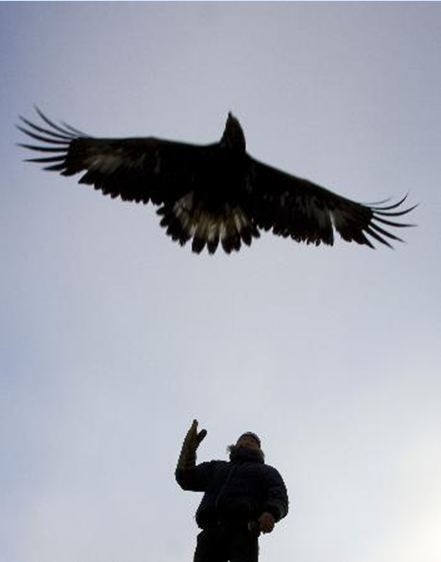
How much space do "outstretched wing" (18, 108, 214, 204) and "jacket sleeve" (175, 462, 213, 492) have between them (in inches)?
145

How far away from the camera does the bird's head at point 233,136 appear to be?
7.19 metres

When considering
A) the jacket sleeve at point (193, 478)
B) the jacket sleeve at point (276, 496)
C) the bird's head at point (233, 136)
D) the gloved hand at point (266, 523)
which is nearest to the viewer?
the gloved hand at point (266, 523)

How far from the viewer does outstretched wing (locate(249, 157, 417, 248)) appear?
8.15 meters

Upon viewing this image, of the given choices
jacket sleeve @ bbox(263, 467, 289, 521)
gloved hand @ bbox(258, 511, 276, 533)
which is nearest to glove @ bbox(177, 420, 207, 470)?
jacket sleeve @ bbox(263, 467, 289, 521)

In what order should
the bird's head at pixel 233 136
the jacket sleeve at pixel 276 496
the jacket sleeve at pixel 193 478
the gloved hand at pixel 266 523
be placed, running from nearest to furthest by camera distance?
the gloved hand at pixel 266 523 < the jacket sleeve at pixel 276 496 < the jacket sleeve at pixel 193 478 < the bird's head at pixel 233 136

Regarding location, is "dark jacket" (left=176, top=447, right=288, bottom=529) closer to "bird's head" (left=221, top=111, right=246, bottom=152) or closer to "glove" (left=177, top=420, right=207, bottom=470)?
"glove" (left=177, top=420, right=207, bottom=470)

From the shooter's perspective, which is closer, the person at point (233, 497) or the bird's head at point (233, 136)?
the person at point (233, 497)

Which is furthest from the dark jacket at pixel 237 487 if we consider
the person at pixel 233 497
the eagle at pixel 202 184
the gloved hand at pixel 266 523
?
the eagle at pixel 202 184

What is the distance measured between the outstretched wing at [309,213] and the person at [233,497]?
387cm

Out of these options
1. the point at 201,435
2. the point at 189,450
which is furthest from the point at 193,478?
the point at 201,435

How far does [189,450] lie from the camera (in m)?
4.75

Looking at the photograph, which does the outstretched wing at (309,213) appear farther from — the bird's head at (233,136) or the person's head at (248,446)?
the person's head at (248,446)

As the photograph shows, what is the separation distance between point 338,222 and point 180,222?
210 cm

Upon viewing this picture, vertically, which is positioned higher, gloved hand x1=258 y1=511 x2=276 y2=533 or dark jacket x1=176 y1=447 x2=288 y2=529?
dark jacket x1=176 y1=447 x2=288 y2=529
